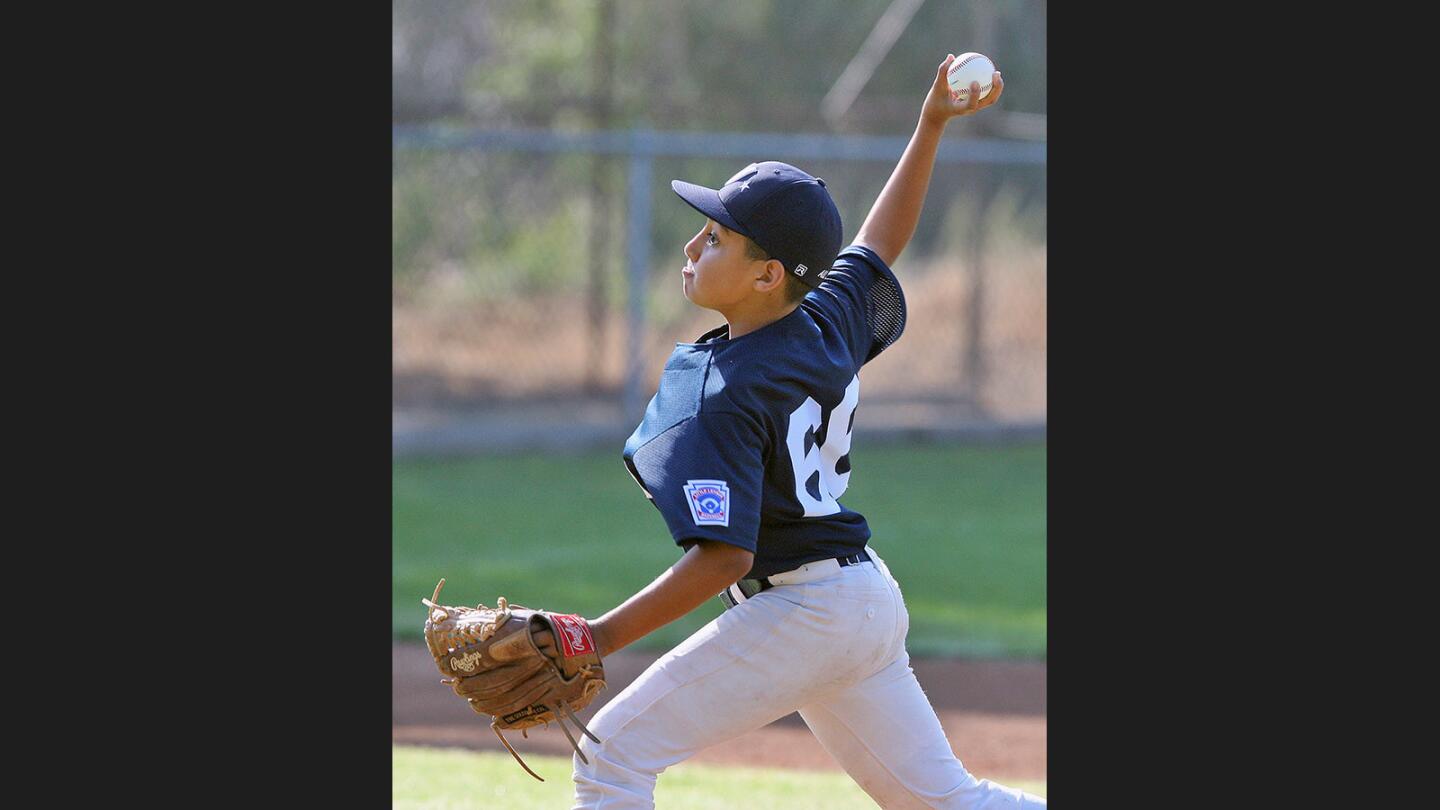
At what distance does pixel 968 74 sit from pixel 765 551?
130 cm

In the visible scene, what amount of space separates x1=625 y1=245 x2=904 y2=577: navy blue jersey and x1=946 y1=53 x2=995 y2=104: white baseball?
683 mm

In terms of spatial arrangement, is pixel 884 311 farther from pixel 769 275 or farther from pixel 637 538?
pixel 637 538

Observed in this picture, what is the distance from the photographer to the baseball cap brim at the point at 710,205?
A: 10.5 ft

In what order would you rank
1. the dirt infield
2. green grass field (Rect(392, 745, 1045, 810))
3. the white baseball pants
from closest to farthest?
the white baseball pants, green grass field (Rect(392, 745, 1045, 810)), the dirt infield

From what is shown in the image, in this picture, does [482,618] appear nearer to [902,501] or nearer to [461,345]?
[902,501]

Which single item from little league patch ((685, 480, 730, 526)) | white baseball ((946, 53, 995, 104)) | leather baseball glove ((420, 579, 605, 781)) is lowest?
leather baseball glove ((420, 579, 605, 781))

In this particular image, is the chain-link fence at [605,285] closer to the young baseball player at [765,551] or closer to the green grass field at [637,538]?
the green grass field at [637,538]

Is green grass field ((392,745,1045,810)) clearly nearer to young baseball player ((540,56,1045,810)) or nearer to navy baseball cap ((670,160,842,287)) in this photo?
young baseball player ((540,56,1045,810))

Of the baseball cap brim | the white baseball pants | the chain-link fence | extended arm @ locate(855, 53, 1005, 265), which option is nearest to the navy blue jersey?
the white baseball pants

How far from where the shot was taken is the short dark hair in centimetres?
320

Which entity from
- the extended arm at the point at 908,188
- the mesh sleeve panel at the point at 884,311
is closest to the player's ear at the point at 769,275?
the mesh sleeve panel at the point at 884,311

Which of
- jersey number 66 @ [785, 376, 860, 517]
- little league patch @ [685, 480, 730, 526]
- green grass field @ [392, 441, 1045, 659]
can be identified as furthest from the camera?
green grass field @ [392, 441, 1045, 659]

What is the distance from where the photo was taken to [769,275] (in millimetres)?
3215

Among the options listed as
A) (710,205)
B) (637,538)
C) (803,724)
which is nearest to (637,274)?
(637,538)
